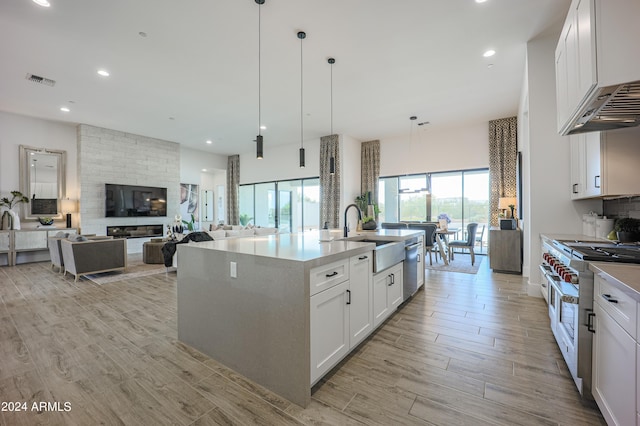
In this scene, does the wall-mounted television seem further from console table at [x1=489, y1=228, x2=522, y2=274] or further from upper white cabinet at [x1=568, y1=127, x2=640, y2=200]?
upper white cabinet at [x1=568, y1=127, x2=640, y2=200]

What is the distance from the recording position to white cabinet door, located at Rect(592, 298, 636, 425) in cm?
120

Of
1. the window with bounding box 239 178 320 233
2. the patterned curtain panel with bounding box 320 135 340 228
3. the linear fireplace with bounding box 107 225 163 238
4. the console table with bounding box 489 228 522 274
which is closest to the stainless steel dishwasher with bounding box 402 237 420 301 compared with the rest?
the console table with bounding box 489 228 522 274

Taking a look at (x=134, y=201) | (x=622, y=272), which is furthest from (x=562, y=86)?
(x=134, y=201)

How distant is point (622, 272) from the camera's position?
1.41 meters

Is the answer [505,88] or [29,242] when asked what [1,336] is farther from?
[505,88]

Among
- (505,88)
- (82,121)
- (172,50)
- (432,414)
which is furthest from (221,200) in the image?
(432,414)

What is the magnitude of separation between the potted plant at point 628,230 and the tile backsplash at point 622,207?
0.20 metres

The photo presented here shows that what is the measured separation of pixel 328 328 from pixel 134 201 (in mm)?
8262

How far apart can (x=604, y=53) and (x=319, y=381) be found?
2799mm

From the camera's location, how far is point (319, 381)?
1.94 metres

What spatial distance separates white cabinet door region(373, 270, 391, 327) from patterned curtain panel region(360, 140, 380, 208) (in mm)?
5931

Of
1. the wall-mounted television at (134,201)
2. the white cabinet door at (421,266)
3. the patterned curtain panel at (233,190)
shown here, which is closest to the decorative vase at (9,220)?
the wall-mounted television at (134,201)

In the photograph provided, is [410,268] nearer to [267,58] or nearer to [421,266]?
[421,266]

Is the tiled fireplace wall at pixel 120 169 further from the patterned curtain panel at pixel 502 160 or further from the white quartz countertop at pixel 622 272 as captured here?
the white quartz countertop at pixel 622 272
